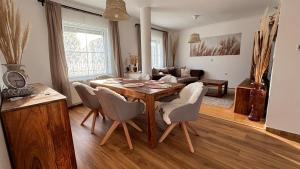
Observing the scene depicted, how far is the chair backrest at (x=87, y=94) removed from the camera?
2209 millimetres

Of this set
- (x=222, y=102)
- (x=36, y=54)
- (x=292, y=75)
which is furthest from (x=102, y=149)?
(x=222, y=102)

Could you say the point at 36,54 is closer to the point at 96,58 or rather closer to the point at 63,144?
the point at 96,58

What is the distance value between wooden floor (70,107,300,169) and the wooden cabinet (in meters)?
0.54

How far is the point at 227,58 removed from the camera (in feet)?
17.6

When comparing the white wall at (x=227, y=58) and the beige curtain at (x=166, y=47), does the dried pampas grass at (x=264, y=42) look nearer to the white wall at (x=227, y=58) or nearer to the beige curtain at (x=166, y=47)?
the white wall at (x=227, y=58)

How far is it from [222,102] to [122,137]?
8.85ft

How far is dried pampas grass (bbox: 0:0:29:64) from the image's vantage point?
1.11 m

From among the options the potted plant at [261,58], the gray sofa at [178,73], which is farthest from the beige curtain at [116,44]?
the potted plant at [261,58]

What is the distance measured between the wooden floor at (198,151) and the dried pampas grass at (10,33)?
4.04ft

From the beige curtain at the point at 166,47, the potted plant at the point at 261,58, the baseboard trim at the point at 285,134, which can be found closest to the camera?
the baseboard trim at the point at 285,134

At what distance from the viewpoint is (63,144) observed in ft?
3.88

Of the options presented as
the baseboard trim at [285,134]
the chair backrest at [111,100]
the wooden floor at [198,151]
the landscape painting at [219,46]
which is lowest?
the wooden floor at [198,151]

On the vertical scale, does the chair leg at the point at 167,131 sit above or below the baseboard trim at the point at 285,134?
above

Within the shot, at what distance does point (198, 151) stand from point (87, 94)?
1.72 meters
